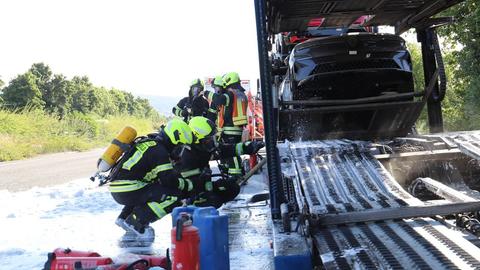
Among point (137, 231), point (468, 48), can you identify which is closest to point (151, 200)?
point (137, 231)

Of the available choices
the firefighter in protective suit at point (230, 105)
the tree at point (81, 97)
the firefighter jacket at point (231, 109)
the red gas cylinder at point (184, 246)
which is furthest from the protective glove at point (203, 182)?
the tree at point (81, 97)

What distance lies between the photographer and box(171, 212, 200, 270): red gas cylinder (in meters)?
2.93

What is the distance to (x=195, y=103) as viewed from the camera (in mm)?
9109

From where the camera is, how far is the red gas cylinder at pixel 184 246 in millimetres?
2928

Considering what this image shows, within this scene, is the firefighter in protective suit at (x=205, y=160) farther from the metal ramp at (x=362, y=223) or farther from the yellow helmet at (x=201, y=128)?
the metal ramp at (x=362, y=223)

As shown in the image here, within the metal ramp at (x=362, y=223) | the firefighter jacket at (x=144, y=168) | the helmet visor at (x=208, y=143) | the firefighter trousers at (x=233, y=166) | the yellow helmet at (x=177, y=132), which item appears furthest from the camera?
the firefighter trousers at (x=233, y=166)

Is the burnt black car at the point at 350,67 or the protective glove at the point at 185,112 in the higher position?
the burnt black car at the point at 350,67

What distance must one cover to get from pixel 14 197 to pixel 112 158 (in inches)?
181

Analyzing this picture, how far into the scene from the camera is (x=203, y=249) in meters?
3.30

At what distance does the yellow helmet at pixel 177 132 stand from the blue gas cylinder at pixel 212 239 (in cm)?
204

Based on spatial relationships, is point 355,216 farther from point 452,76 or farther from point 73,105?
point 73,105

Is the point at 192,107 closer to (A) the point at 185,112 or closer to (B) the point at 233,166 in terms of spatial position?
(A) the point at 185,112

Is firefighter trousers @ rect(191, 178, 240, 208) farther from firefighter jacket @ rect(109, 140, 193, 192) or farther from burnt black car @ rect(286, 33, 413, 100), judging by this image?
burnt black car @ rect(286, 33, 413, 100)

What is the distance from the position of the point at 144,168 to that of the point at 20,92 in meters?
34.7
